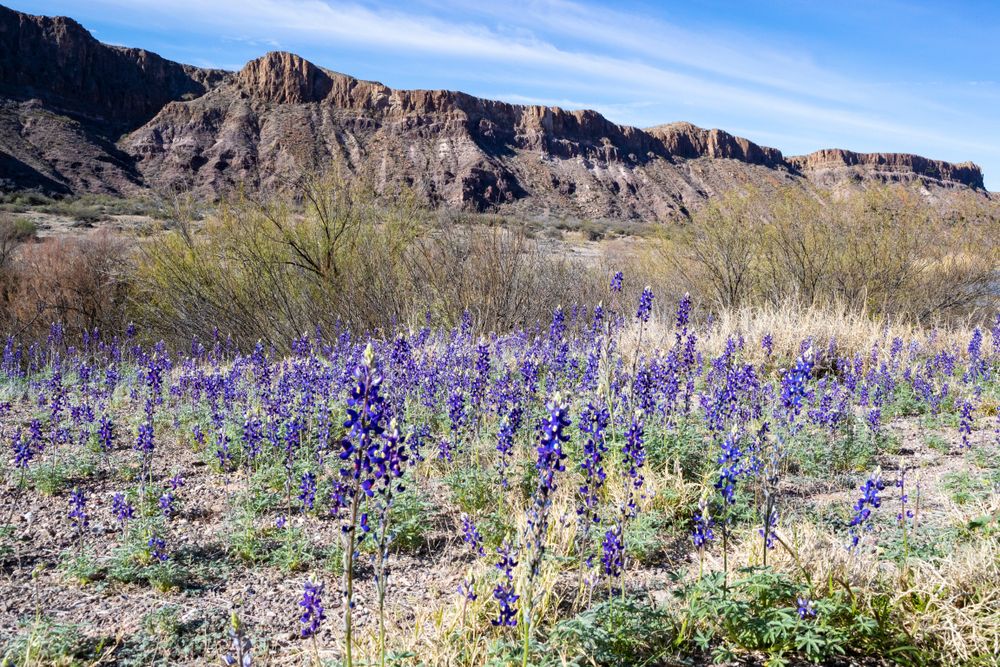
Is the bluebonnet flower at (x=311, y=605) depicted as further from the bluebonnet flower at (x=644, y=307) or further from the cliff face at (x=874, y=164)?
the cliff face at (x=874, y=164)

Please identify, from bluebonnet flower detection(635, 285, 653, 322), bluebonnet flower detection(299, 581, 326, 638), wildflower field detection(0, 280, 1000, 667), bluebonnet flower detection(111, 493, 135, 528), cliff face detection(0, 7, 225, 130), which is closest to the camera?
bluebonnet flower detection(299, 581, 326, 638)

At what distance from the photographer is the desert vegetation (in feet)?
8.58

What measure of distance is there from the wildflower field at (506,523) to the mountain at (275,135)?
5275 centimetres

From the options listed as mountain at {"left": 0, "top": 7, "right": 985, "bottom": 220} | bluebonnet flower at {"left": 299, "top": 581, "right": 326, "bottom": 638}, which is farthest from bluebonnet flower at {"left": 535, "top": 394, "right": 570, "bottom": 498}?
mountain at {"left": 0, "top": 7, "right": 985, "bottom": 220}

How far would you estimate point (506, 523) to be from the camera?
4039 millimetres

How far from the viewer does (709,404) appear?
5637 mm

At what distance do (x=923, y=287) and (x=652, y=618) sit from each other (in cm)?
1517

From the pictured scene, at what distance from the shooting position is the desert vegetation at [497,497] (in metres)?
2.62

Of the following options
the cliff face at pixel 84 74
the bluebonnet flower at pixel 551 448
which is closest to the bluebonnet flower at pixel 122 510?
the bluebonnet flower at pixel 551 448

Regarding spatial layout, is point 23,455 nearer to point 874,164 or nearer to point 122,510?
point 122,510

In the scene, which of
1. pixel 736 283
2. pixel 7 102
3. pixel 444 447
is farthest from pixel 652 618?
pixel 7 102

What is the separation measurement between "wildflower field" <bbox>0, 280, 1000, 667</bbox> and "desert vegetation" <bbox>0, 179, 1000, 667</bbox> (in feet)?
0.07

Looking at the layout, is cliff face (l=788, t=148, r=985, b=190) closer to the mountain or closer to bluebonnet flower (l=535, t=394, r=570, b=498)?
the mountain

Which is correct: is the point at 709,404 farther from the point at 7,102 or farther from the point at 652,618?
the point at 7,102
